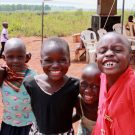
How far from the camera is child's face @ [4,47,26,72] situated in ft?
7.88

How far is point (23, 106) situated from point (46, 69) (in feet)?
1.49

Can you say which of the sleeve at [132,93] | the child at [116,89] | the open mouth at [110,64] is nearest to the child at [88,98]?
the child at [116,89]

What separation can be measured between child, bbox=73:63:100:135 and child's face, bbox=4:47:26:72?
20.1 inches

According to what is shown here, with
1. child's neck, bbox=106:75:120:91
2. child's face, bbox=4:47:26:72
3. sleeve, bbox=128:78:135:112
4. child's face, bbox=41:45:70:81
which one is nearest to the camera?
sleeve, bbox=128:78:135:112

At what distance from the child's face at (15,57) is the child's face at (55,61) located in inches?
14.3

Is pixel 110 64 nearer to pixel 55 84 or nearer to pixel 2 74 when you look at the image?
pixel 55 84

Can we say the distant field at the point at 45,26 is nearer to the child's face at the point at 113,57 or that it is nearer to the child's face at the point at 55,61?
the child's face at the point at 55,61

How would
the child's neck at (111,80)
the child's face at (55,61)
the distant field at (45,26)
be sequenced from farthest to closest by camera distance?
1. the distant field at (45,26)
2. the child's face at (55,61)
3. the child's neck at (111,80)

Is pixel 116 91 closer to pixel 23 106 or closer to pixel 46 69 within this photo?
pixel 46 69

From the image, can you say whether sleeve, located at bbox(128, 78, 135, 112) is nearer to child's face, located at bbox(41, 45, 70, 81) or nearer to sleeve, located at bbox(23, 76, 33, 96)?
child's face, located at bbox(41, 45, 70, 81)

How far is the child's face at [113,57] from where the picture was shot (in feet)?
5.75

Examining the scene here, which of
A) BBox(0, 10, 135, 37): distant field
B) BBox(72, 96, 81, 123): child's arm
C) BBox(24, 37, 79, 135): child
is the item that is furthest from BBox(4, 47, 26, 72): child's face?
BBox(0, 10, 135, 37): distant field

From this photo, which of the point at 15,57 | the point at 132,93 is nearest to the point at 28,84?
the point at 15,57

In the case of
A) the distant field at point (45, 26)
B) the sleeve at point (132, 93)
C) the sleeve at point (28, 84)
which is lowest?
the distant field at point (45, 26)
